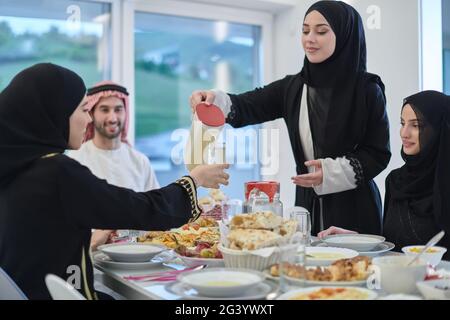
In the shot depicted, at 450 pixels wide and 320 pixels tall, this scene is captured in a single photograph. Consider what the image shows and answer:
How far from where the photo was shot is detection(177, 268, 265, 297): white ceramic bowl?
1216 mm

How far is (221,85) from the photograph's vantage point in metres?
4.71

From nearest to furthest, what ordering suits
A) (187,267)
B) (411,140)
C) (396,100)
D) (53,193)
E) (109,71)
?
1. (53,193)
2. (187,267)
3. (411,140)
4. (396,100)
5. (109,71)

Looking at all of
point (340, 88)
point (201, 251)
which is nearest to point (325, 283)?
point (201, 251)

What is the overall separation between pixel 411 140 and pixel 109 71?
252 cm

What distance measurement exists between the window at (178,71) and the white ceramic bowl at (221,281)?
2712mm

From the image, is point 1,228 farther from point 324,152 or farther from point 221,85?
point 221,85

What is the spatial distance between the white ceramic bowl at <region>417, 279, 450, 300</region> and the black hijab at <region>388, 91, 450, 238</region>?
1.01 meters

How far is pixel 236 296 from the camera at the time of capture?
1.23 metres

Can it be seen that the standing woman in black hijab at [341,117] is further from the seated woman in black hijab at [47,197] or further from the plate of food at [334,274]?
the plate of food at [334,274]

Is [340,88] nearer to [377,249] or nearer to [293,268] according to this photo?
[377,249]

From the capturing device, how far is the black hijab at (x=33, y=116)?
1.48 m

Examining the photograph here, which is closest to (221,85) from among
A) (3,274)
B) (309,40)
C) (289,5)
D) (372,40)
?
(289,5)

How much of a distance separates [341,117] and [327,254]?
2.86 feet
